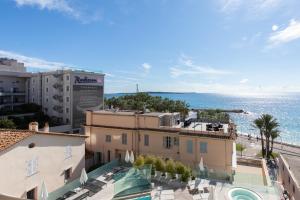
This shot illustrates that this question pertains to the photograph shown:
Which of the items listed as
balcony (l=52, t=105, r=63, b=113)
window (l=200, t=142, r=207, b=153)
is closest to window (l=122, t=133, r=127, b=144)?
window (l=200, t=142, r=207, b=153)

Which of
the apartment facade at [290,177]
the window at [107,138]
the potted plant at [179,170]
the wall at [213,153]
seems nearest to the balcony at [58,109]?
the window at [107,138]

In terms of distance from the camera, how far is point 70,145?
875 inches

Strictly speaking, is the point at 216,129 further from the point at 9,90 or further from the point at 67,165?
the point at 9,90

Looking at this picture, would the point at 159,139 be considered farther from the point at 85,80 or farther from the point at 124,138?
the point at 85,80

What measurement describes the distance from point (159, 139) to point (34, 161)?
14262mm

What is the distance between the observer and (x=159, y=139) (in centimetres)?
2861

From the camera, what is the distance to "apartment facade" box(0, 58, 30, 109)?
205ft

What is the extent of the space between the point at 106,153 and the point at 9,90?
151 feet

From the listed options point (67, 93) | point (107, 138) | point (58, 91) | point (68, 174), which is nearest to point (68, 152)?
point (68, 174)

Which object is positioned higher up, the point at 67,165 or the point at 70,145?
the point at 70,145

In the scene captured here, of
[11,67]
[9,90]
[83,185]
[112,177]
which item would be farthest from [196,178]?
[11,67]

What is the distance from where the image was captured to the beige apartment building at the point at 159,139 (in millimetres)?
25375

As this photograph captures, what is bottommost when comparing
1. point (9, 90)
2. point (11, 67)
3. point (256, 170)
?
point (256, 170)

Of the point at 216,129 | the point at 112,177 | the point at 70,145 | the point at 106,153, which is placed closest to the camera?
the point at 70,145
